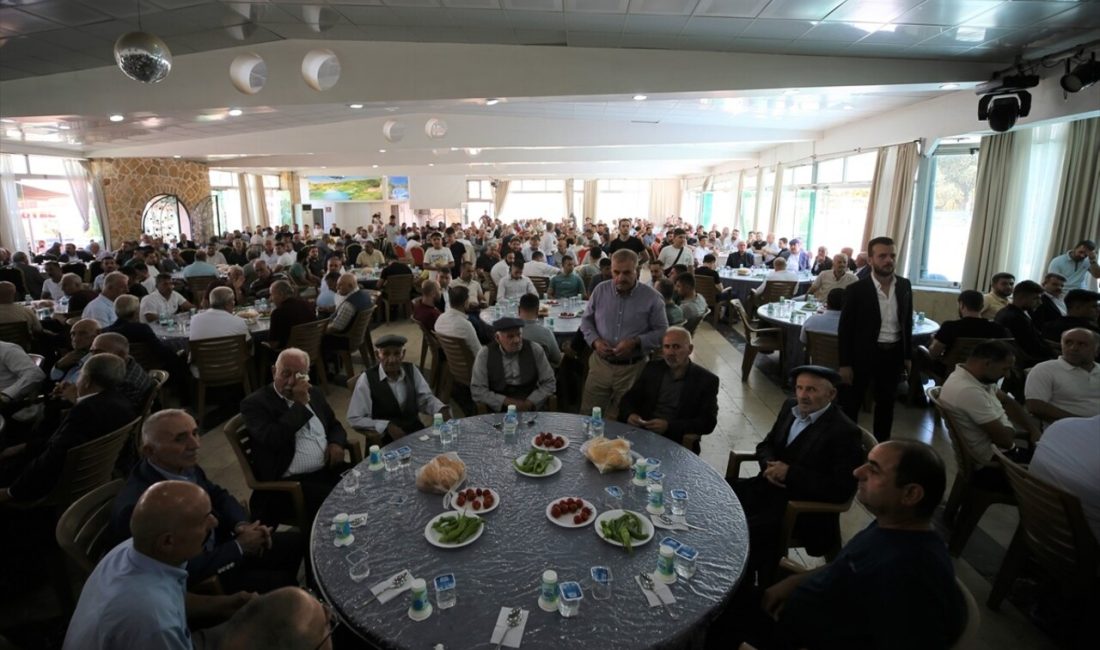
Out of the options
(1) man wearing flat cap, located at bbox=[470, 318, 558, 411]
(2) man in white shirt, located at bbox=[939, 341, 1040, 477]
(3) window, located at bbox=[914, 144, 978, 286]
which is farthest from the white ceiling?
(1) man wearing flat cap, located at bbox=[470, 318, 558, 411]

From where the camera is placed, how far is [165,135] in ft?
35.2

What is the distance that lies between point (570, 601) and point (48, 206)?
1685 centimetres

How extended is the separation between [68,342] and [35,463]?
395 cm

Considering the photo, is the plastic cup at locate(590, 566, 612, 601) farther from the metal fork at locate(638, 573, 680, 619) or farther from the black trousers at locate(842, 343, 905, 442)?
the black trousers at locate(842, 343, 905, 442)

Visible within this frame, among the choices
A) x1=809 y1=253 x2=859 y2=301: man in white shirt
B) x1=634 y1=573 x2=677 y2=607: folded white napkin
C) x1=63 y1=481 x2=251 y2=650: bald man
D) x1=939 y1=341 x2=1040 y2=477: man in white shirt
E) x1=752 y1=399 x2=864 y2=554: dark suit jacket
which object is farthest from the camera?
x1=809 y1=253 x2=859 y2=301: man in white shirt

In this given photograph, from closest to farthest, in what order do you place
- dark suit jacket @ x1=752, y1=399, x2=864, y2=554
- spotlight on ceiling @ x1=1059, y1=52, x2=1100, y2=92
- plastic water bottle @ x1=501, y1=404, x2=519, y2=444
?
dark suit jacket @ x1=752, y1=399, x2=864, y2=554
plastic water bottle @ x1=501, y1=404, x2=519, y2=444
spotlight on ceiling @ x1=1059, y1=52, x2=1100, y2=92

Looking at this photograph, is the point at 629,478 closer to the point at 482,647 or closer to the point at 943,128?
the point at 482,647

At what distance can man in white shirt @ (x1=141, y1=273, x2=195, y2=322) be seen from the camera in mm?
5902

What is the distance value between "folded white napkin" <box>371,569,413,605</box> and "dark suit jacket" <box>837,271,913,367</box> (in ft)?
11.3

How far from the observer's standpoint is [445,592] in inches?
66.0

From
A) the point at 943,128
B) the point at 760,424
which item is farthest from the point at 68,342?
the point at 943,128

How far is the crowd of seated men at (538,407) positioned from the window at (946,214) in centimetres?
357

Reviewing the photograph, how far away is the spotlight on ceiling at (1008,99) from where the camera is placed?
576cm

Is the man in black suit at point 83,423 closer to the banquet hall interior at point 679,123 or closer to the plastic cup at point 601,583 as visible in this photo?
the banquet hall interior at point 679,123
